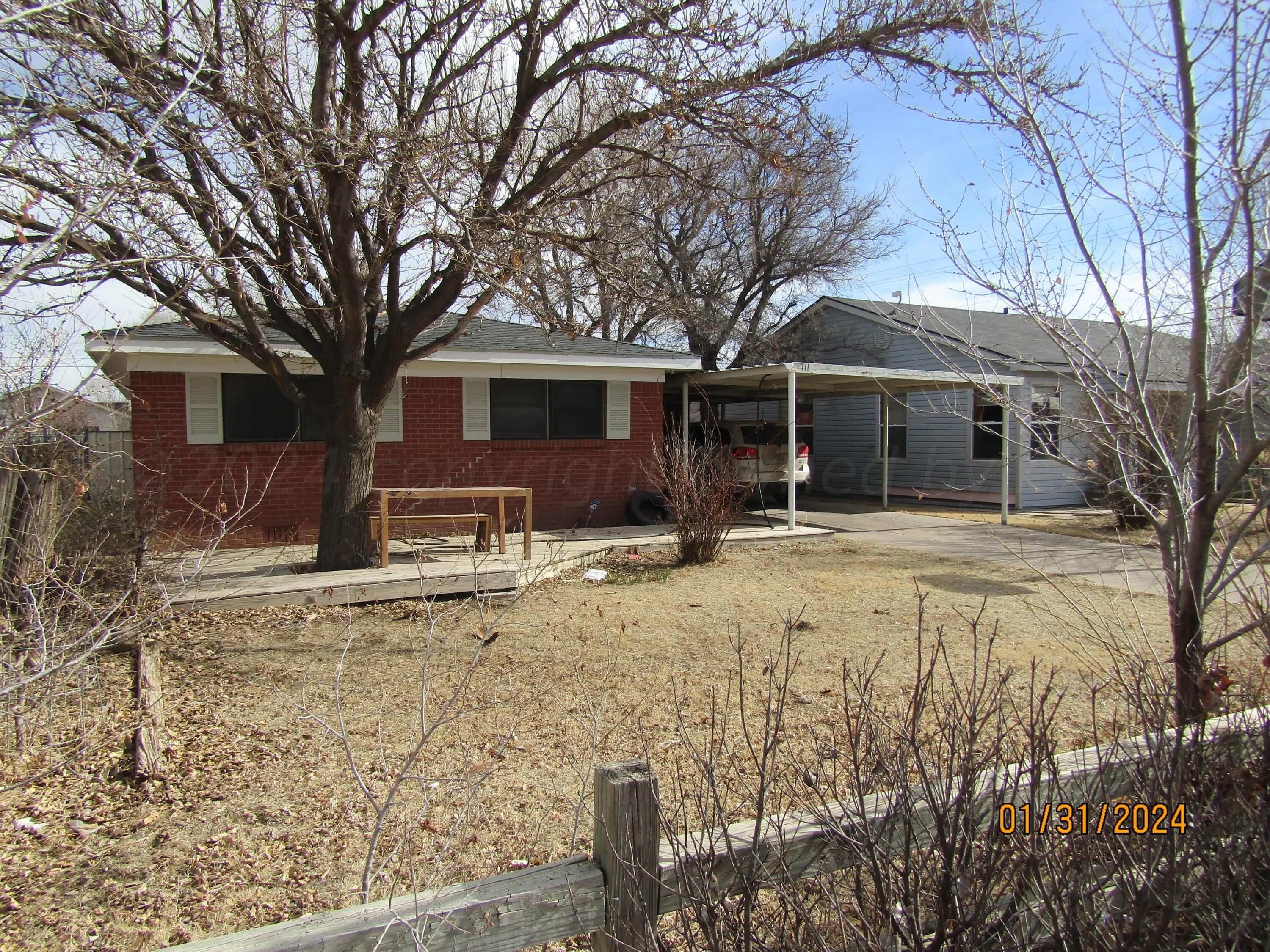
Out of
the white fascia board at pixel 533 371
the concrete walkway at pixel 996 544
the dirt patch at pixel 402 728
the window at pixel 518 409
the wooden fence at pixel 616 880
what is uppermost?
the white fascia board at pixel 533 371

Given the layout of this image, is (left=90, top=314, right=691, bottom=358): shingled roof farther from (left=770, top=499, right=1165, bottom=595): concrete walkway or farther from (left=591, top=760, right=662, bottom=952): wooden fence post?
(left=591, top=760, right=662, bottom=952): wooden fence post

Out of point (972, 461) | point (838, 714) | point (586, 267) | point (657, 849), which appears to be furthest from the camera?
point (972, 461)

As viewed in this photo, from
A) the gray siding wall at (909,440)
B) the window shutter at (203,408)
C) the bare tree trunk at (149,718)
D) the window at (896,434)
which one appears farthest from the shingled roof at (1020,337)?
the window shutter at (203,408)

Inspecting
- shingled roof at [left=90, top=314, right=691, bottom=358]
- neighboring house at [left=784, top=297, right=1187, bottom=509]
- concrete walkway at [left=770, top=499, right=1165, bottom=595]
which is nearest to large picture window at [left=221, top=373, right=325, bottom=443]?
shingled roof at [left=90, top=314, right=691, bottom=358]

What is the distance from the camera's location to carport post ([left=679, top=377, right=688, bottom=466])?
958 cm

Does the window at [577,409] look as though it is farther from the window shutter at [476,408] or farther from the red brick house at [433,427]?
the window shutter at [476,408]

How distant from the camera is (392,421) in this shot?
38.4ft

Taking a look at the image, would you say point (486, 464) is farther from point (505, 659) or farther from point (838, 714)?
point (838, 714)

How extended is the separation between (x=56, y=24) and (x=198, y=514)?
21.9 feet

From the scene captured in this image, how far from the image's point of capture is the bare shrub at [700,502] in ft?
31.6

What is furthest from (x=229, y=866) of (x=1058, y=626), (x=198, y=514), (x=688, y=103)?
(x=198, y=514)

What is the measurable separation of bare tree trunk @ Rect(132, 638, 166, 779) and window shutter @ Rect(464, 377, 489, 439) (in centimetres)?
656

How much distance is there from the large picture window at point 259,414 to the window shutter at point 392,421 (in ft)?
2.67

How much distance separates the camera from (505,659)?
5.89 m
